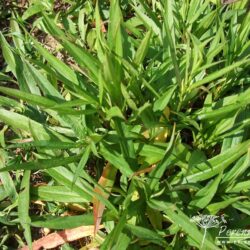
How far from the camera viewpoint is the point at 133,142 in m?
1.36

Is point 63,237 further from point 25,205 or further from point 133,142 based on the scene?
point 133,142

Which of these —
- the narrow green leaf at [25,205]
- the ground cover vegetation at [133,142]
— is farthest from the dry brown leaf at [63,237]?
the narrow green leaf at [25,205]

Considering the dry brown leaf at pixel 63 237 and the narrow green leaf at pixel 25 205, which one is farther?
the dry brown leaf at pixel 63 237

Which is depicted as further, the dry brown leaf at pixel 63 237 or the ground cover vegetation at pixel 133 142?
the dry brown leaf at pixel 63 237

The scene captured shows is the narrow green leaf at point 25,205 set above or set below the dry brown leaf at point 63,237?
above

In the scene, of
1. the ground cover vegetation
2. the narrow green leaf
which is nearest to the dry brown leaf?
the ground cover vegetation

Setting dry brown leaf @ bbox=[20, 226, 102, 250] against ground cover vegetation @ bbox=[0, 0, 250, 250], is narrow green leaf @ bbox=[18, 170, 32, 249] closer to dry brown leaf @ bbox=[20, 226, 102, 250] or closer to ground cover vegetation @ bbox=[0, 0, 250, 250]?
ground cover vegetation @ bbox=[0, 0, 250, 250]

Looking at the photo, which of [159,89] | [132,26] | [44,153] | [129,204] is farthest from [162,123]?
[132,26]

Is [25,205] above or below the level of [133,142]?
below

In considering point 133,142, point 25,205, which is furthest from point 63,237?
point 133,142

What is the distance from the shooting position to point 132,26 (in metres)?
1.67

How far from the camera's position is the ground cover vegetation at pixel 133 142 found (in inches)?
50.5

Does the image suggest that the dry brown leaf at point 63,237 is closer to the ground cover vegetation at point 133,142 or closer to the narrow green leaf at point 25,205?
the ground cover vegetation at point 133,142

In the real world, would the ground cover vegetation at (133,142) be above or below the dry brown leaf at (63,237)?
above
